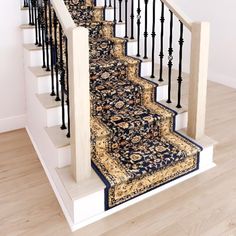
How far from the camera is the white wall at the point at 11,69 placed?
310cm

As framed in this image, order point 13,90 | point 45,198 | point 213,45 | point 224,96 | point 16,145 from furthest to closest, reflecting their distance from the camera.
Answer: point 213,45
point 224,96
point 13,90
point 16,145
point 45,198

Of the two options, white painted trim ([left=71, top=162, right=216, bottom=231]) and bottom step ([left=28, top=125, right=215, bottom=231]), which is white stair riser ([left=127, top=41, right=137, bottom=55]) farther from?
bottom step ([left=28, top=125, right=215, bottom=231])

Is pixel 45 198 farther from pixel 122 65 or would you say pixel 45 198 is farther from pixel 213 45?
pixel 213 45

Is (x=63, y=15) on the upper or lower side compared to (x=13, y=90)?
upper

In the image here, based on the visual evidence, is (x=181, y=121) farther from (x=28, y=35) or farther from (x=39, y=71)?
(x=28, y=35)

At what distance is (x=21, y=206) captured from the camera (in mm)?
2201

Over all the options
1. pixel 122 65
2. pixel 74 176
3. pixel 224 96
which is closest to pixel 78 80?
pixel 74 176

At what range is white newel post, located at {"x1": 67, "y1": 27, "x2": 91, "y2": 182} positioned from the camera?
1.86 m

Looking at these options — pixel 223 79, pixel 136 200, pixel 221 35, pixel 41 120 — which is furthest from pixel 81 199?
pixel 221 35

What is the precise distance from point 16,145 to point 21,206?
977 millimetres

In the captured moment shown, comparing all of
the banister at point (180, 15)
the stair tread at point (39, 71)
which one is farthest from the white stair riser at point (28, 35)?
the banister at point (180, 15)

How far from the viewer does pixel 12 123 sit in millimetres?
3371

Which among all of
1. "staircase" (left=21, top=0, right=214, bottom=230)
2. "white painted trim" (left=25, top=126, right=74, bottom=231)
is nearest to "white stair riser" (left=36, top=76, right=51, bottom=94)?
"staircase" (left=21, top=0, right=214, bottom=230)

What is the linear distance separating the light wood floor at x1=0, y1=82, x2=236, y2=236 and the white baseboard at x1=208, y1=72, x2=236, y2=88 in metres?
2.06
